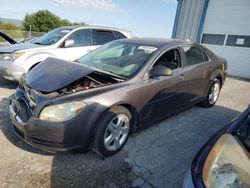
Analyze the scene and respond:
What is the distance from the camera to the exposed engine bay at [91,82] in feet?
8.93

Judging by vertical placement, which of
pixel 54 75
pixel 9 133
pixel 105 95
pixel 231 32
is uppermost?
pixel 231 32

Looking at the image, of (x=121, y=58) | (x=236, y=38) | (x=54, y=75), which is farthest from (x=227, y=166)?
(x=236, y=38)

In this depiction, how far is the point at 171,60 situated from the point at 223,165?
8.30 ft

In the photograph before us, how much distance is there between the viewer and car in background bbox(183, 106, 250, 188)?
1400 millimetres

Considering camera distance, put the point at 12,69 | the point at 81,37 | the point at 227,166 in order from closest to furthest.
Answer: the point at 227,166 → the point at 12,69 → the point at 81,37

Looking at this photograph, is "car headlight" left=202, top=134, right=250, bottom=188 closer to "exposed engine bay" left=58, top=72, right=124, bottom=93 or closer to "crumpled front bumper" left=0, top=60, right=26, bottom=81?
"exposed engine bay" left=58, top=72, right=124, bottom=93

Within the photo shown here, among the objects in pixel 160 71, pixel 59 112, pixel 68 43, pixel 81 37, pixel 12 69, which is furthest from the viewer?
pixel 81 37

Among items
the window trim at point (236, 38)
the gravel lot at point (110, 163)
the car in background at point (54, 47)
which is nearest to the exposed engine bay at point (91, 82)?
the gravel lot at point (110, 163)

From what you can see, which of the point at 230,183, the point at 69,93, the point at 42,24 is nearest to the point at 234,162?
the point at 230,183

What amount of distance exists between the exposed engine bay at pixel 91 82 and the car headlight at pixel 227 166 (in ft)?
5.42

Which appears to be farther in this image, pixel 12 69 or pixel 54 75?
pixel 12 69

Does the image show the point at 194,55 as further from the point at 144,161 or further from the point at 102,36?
the point at 102,36

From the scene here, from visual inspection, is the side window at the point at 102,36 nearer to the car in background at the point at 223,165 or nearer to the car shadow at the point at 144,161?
A: the car shadow at the point at 144,161

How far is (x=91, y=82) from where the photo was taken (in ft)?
9.53
